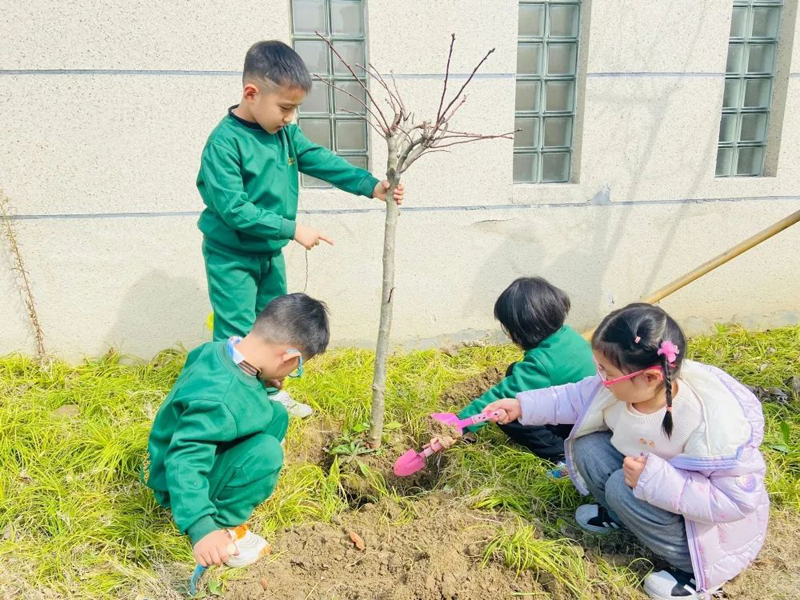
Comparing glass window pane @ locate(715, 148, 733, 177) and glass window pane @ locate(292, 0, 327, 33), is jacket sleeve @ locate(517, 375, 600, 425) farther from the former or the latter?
glass window pane @ locate(715, 148, 733, 177)

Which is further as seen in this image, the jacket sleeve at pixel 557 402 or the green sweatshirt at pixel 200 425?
the jacket sleeve at pixel 557 402

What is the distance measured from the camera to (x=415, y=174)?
12.7ft

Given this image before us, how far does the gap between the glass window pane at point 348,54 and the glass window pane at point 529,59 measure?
3.33ft

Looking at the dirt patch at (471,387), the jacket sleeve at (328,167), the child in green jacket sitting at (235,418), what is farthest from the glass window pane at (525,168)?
the child in green jacket sitting at (235,418)

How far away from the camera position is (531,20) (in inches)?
157

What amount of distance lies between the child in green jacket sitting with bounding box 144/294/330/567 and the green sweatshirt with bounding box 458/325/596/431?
2.77ft

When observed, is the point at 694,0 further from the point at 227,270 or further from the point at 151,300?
the point at 151,300

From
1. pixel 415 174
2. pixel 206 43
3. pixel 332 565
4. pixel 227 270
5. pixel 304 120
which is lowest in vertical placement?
pixel 332 565

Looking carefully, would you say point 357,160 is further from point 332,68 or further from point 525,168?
point 525,168

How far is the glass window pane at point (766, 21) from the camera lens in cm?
421

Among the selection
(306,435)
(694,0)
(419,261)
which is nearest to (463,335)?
(419,261)

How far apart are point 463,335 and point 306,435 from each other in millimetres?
1575

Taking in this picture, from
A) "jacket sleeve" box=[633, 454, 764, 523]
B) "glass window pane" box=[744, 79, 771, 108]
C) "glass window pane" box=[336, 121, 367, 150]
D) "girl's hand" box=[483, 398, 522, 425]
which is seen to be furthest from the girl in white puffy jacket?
"glass window pane" box=[744, 79, 771, 108]

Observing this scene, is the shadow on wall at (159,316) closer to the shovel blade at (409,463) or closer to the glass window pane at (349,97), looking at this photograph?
the glass window pane at (349,97)
